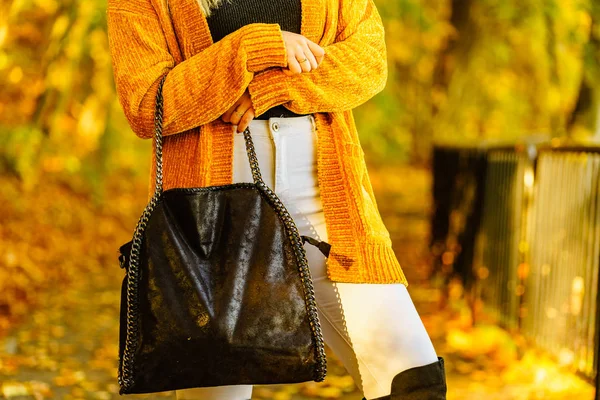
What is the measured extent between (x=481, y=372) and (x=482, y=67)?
8728 mm

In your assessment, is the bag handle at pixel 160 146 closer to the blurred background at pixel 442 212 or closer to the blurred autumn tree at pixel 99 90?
the blurred background at pixel 442 212

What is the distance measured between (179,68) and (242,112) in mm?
204

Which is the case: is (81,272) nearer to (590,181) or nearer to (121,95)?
(590,181)

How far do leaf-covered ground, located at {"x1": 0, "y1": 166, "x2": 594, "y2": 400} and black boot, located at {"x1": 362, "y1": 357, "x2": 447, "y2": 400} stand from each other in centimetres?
330

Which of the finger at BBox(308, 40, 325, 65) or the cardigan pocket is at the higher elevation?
the finger at BBox(308, 40, 325, 65)

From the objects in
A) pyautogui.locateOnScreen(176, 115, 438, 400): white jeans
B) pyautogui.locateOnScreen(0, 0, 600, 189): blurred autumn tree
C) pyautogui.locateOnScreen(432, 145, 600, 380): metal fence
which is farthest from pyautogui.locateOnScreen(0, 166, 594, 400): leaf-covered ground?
pyautogui.locateOnScreen(176, 115, 438, 400): white jeans

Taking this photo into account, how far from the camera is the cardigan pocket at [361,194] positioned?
215cm

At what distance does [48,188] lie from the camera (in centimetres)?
1235

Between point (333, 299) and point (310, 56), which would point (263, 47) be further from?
point (333, 299)

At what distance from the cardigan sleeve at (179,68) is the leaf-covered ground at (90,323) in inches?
133

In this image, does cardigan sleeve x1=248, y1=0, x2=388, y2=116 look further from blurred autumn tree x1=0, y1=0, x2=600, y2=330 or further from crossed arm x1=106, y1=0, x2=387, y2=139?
blurred autumn tree x1=0, y1=0, x2=600, y2=330

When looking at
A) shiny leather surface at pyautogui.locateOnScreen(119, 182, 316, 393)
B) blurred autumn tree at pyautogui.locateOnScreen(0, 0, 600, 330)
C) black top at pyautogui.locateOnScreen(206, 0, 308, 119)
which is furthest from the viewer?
blurred autumn tree at pyautogui.locateOnScreen(0, 0, 600, 330)

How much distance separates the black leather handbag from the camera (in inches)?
77.9

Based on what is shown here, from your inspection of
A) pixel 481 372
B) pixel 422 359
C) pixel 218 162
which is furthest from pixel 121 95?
pixel 481 372
